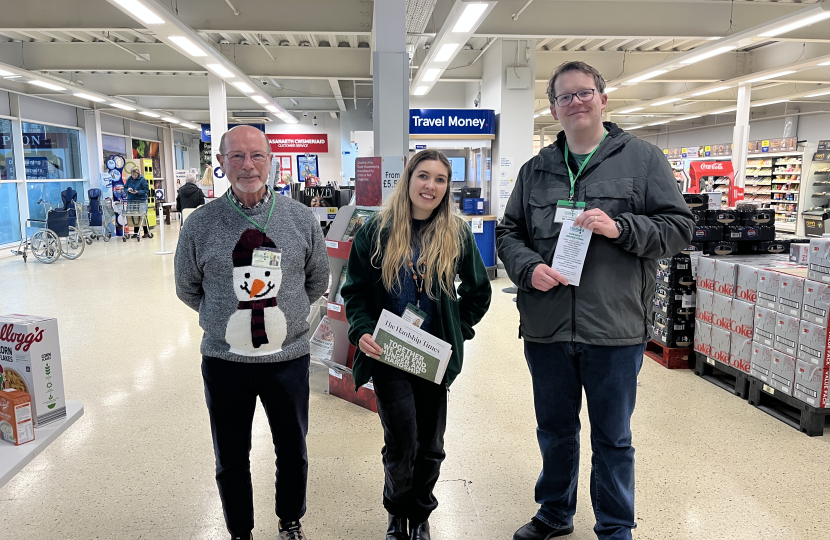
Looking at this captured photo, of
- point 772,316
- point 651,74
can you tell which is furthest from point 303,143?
point 772,316

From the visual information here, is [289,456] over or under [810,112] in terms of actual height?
under

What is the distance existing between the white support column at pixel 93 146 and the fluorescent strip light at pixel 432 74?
464 inches

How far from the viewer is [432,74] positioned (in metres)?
8.91

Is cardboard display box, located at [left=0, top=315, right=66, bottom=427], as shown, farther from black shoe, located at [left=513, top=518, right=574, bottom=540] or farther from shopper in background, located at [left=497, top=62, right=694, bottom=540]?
black shoe, located at [left=513, top=518, right=574, bottom=540]

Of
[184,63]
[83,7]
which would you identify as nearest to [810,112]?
[184,63]

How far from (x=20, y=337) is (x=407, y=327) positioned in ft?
3.78

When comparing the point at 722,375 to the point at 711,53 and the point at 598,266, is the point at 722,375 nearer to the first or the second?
the point at 598,266

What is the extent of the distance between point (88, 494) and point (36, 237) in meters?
9.52

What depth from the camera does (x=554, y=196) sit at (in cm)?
205

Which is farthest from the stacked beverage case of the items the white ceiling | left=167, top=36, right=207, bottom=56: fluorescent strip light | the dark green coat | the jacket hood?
left=167, top=36, right=207, bottom=56: fluorescent strip light

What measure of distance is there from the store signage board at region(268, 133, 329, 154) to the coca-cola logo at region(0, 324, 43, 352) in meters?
16.8

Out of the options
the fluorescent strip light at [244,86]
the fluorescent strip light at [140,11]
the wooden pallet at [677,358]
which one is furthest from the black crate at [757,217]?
the fluorescent strip light at [244,86]

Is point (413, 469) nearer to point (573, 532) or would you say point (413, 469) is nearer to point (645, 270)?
point (573, 532)

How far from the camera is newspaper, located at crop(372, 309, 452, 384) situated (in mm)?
1976
